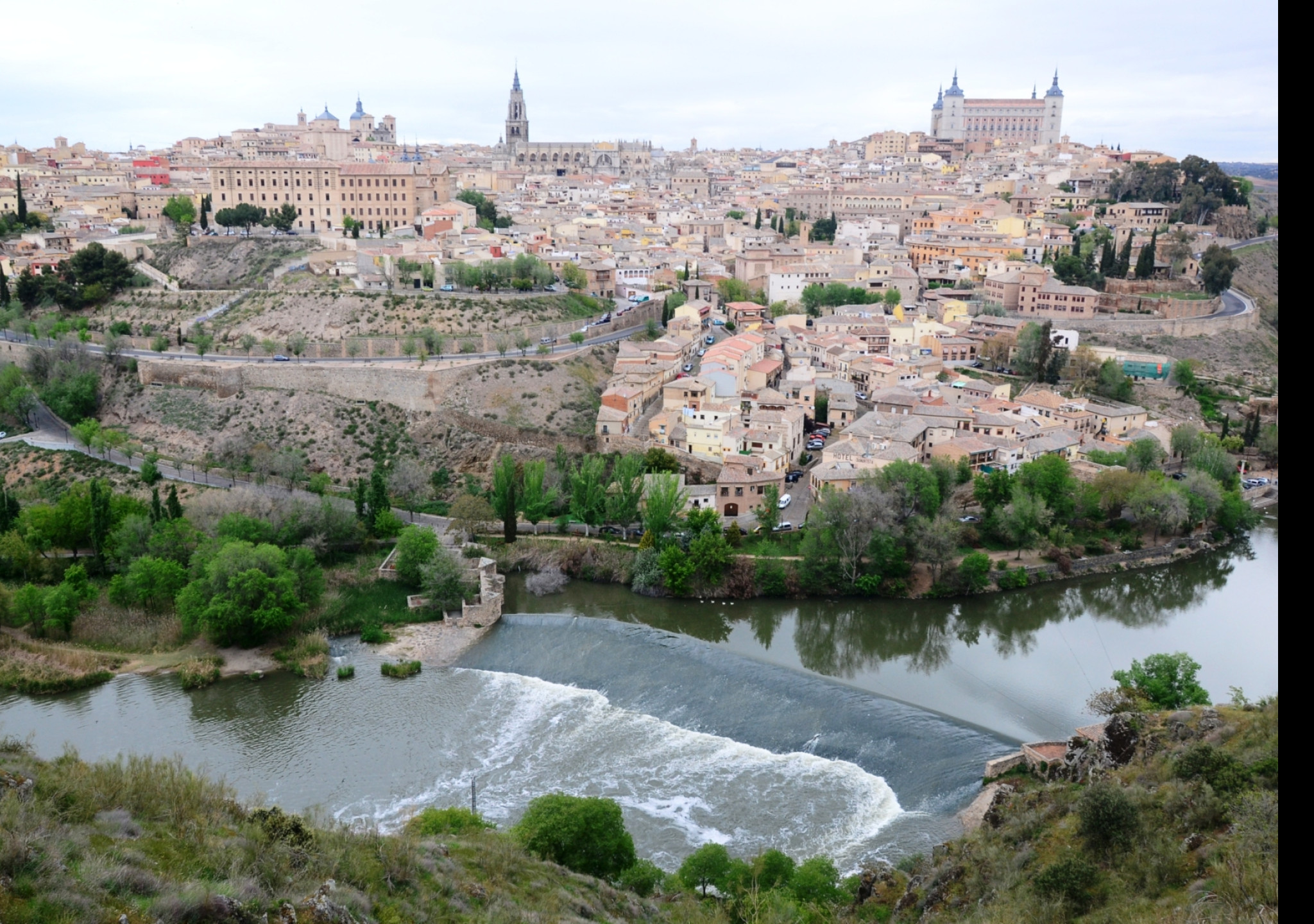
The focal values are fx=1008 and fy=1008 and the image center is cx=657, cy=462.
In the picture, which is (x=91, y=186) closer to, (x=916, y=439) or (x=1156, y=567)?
(x=916, y=439)

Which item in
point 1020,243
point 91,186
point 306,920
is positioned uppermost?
point 91,186

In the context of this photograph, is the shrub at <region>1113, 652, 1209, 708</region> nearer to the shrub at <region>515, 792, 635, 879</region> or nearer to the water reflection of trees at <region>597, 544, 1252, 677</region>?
the water reflection of trees at <region>597, 544, 1252, 677</region>

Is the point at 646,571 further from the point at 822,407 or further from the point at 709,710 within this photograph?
the point at 822,407

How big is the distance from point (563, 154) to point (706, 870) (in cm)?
5253

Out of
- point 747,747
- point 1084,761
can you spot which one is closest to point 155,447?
point 747,747

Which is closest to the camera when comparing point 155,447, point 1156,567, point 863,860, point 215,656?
point 863,860

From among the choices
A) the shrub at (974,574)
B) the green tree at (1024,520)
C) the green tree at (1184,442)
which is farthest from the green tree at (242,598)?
the green tree at (1184,442)

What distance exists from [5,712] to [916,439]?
1225 cm

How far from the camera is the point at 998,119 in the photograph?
2169 inches

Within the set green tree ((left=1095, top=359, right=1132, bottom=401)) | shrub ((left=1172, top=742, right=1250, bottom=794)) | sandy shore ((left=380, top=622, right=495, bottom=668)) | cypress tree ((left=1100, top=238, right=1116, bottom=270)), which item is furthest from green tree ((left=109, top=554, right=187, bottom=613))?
cypress tree ((left=1100, top=238, right=1116, bottom=270))

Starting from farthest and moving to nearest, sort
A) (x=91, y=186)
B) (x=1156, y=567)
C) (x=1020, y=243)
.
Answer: (x=91, y=186), (x=1020, y=243), (x=1156, y=567)

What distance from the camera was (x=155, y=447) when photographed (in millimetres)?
16906

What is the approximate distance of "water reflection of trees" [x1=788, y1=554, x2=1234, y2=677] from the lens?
11508 mm

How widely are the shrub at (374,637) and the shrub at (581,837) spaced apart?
508 cm
